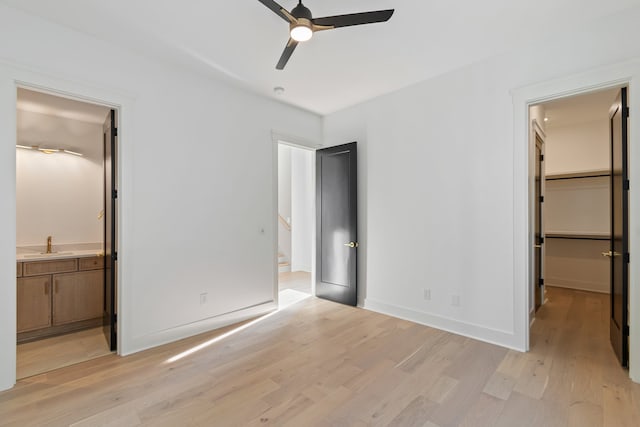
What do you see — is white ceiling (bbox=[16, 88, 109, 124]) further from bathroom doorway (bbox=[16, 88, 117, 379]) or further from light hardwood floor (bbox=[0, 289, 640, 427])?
light hardwood floor (bbox=[0, 289, 640, 427])

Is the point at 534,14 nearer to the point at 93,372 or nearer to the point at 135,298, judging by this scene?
the point at 135,298

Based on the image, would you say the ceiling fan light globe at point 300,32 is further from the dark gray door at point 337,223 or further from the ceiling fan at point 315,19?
the dark gray door at point 337,223

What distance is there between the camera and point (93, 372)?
2492 mm

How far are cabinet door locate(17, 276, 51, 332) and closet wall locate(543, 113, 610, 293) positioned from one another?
718 centimetres

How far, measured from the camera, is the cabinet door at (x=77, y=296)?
11.0 ft

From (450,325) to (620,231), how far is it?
5.73 ft

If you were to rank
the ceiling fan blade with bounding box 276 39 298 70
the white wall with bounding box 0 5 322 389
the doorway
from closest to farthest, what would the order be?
the ceiling fan blade with bounding box 276 39 298 70 < the white wall with bounding box 0 5 322 389 < the doorway

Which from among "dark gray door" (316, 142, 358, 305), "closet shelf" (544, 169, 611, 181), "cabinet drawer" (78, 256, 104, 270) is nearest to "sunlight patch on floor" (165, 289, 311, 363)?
"dark gray door" (316, 142, 358, 305)

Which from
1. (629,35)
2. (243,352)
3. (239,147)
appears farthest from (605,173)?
(243,352)

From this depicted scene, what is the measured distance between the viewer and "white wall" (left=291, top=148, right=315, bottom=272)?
691cm

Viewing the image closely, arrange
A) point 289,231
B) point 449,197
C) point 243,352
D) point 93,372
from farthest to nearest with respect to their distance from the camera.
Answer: point 289,231, point 449,197, point 243,352, point 93,372

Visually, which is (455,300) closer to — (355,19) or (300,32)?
(355,19)

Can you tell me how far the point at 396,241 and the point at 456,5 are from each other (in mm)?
2502

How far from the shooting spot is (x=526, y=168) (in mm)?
2846
